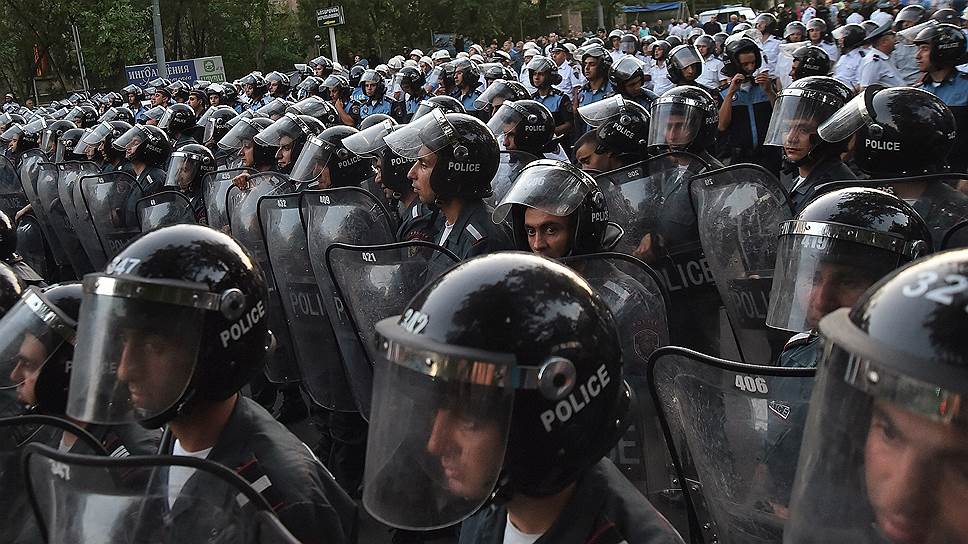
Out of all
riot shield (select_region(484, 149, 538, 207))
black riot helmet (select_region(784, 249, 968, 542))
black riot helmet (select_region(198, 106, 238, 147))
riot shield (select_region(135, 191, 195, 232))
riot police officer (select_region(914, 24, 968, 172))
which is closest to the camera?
black riot helmet (select_region(784, 249, 968, 542))

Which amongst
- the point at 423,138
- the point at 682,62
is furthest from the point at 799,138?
the point at 682,62

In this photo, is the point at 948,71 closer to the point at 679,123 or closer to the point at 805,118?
the point at 679,123

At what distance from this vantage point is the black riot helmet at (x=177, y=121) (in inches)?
467

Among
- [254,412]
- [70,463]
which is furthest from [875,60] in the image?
[70,463]

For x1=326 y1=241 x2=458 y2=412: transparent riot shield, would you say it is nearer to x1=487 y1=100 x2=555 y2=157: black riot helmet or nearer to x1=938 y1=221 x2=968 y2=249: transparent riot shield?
x1=938 y1=221 x2=968 y2=249: transparent riot shield

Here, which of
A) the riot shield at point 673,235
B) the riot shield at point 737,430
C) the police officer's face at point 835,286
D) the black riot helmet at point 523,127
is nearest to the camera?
the riot shield at point 737,430

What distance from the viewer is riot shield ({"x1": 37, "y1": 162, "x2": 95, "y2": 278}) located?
9.53 m

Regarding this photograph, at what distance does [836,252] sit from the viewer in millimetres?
2758

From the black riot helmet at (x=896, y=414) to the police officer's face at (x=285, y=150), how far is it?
226 inches

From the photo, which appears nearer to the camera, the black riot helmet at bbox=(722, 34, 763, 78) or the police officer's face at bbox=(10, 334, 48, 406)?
the police officer's face at bbox=(10, 334, 48, 406)

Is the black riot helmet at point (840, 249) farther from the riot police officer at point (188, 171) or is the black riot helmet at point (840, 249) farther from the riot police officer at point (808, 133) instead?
the riot police officer at point (188, 171)

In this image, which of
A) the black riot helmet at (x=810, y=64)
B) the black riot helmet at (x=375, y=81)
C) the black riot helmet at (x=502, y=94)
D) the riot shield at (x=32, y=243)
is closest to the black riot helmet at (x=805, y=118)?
the black riot helmet at (x=502, y=94)

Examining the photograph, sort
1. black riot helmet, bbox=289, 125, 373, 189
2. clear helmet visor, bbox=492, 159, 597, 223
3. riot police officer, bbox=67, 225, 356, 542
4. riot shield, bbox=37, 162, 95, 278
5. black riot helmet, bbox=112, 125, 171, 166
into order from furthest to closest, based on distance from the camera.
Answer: riot shield, bbox=37, 162, 95, 278, black riot helmet, bbox=112, 125, 171, 166, black riot helmet, bbox=289, 125, 373, 189, clear helmet visor, bbox=492, 159, 597, 223, riot police officer, bbox=67, 225, 356, 542

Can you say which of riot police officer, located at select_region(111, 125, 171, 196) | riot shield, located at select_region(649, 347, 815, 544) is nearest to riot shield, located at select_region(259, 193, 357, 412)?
riot shield, located at select_region(649, 347, 815, 544)
